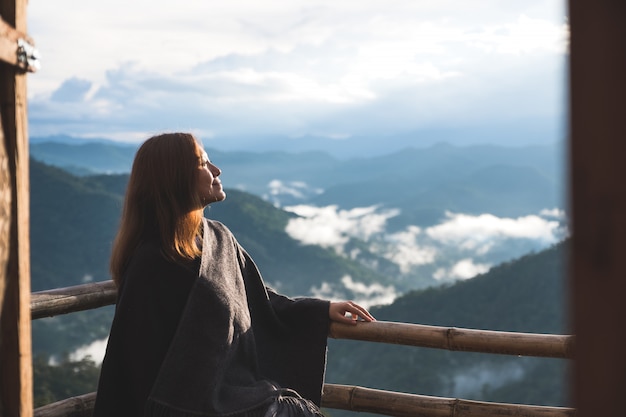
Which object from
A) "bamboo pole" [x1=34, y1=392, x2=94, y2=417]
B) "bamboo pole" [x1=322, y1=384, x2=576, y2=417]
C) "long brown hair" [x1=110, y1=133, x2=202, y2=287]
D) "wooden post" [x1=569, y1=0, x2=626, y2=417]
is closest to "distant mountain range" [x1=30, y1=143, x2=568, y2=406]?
"bamboo pole" [x1=34, y1=392, x2=94, y2=417]

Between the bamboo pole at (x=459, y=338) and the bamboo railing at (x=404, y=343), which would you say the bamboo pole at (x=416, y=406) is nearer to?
the bamboo railing at (x=404, y=343)

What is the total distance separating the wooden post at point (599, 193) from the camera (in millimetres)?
877

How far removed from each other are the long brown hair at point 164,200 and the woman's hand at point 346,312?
61 centimetres

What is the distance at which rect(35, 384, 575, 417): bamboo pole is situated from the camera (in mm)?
2746

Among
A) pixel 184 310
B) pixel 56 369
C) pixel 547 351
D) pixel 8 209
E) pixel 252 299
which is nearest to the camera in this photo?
pixel 8 209

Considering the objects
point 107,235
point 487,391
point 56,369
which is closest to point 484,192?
point 107,235

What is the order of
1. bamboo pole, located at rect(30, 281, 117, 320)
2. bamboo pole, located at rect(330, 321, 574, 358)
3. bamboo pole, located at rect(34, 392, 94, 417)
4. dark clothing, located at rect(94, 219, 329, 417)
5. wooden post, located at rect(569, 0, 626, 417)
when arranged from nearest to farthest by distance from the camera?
wooden post, located at rect(569, 0, 626, 417) < dark clothing, located at rect(94, 219, 329, 417) < bamboo pole, located at rect(330, 321, 574, 358) < bamboo pole, located at rect(30, 281, 117, 320) < bamboo pole, located at rect(34, 392, 94, 417)

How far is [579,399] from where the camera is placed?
916mm

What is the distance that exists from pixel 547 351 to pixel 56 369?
35.0m

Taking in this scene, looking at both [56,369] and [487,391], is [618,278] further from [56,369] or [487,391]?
[487,391]

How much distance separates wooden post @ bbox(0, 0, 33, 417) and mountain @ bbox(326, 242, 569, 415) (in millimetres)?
41222

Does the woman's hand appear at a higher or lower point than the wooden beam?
lower

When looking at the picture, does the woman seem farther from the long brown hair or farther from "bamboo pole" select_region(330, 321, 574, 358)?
"bamboo pole" select_region(330, 321, 574, 358)

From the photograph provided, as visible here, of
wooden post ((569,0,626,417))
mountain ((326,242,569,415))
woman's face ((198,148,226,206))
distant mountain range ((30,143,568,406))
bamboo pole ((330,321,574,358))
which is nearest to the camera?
wooden post ((569,0,626,417))
